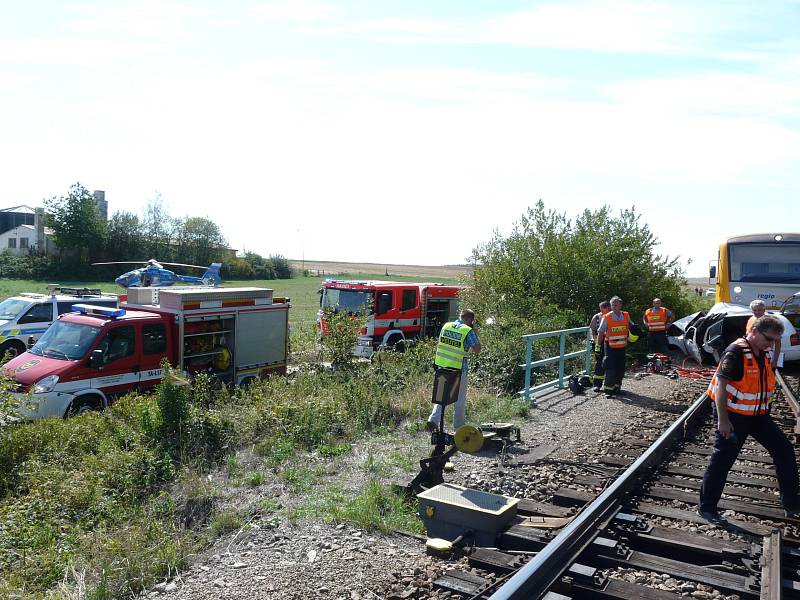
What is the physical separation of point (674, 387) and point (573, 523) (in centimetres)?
908

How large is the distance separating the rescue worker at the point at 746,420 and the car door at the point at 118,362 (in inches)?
396

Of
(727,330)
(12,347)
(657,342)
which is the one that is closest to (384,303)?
(657,342)

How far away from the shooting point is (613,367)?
12.0 m

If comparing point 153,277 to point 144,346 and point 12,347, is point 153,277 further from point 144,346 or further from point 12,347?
point 144,346

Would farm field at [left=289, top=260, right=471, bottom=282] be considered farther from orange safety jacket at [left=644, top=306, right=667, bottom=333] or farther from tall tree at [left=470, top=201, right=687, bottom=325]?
orange safety jacket at [left=644, top=306, right=667, bottom=333]

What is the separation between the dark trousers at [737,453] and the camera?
19.2ft

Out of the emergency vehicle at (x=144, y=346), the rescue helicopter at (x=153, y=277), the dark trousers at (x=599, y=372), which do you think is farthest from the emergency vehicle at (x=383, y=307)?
the dark trousers at (x=599, y=372)

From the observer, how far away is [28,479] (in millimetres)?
8445

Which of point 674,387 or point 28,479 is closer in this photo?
point 28,479

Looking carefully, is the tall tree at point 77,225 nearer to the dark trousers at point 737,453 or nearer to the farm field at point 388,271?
the farm field at point 388,271

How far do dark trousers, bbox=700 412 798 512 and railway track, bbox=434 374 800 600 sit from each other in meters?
0.21

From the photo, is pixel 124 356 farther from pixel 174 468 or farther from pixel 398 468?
pixel 398 468

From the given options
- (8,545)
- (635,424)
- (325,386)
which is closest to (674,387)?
(635,424)

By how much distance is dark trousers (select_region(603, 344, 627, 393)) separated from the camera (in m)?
11.9
